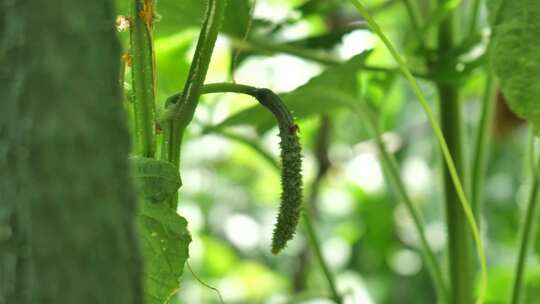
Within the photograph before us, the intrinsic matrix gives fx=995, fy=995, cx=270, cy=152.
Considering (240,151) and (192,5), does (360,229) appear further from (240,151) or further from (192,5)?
(192,5)

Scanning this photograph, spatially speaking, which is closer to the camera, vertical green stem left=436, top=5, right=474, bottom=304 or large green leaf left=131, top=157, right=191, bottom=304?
large green leaf left=131, top=157, right=191, bottom=304

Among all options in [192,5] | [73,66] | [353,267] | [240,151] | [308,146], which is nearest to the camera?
[73,66]

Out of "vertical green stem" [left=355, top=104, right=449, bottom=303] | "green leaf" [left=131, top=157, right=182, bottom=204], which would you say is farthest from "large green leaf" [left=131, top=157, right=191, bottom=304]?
"vertical green stem" [left=355, top=104, right=449, bottom=303]

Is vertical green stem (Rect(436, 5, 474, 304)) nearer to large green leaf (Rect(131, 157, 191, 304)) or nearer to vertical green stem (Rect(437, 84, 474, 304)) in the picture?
vertical green stem (Rect(437, 84, 474, 304))

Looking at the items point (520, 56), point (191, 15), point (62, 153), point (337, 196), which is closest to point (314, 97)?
point (191, 15)

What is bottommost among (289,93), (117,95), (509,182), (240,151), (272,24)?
(117,95)

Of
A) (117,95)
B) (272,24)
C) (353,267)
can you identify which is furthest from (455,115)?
(353,267)

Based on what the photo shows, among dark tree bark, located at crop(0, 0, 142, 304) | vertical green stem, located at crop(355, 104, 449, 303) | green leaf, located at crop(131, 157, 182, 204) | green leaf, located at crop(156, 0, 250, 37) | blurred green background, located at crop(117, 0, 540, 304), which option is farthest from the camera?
blurred green background, located at crop(117, 0, 540, 304)
